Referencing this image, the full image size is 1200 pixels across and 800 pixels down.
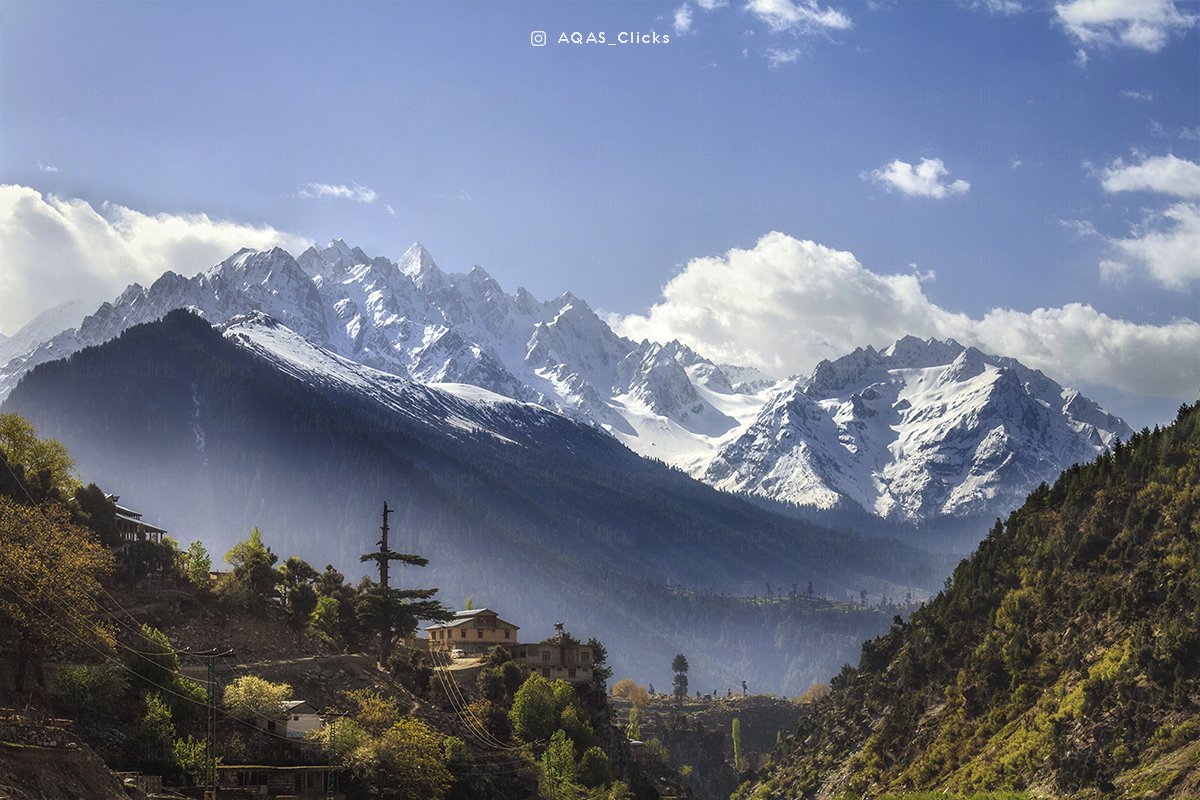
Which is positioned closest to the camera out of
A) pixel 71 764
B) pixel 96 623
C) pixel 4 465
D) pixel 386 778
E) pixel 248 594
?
pixel 71 764

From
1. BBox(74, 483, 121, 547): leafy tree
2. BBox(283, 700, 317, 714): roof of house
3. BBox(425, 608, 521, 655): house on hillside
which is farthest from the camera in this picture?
BBox(425, 608, 521, 655): house on hillside

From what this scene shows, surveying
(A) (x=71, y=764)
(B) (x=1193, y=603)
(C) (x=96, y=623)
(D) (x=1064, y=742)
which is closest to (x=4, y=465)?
(C) (x=96, y=623)

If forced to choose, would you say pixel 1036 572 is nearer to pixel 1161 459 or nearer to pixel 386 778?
pixel 1161 459

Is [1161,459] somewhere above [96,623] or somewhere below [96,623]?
above

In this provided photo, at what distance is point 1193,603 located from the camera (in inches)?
5148

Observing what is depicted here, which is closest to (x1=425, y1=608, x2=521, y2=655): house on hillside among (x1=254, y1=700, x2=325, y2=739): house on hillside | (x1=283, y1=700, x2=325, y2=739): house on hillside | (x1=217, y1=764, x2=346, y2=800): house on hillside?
(x1=283, y1=700, x2=325, y2=739): house on hillside

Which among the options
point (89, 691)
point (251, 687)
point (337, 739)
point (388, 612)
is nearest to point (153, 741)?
point (89, 691)

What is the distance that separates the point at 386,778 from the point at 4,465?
4245cm

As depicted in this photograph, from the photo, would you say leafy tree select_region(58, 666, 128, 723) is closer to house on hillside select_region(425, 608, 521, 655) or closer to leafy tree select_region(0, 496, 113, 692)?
leafy tree select_region(0, 496, 113, 692)

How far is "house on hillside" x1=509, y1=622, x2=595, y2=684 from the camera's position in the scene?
17412 cm

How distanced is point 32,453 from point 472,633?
2458 inches

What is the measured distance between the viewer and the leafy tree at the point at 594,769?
15238 centimetres

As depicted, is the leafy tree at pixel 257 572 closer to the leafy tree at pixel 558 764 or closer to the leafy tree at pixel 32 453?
the leafy tree at pixel 32 453

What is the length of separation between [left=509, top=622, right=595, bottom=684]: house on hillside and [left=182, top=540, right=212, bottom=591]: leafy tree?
42.2 metres
